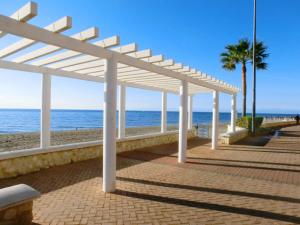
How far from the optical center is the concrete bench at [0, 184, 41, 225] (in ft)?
11.1

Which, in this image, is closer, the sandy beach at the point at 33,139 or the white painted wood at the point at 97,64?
the white painted wood at the point at 97,64

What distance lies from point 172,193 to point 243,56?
21.8m

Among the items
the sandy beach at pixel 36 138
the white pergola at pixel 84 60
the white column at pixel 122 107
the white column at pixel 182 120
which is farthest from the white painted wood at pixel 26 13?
the sandy beach at pixel 36 138

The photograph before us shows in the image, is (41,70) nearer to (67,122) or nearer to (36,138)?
(36,138)

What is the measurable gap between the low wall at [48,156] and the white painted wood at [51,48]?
2530mm

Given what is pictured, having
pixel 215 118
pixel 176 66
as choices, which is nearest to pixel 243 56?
pixel 215 118

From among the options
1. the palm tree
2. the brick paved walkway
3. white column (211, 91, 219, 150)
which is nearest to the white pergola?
the brick paved walkway

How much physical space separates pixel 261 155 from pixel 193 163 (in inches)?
145

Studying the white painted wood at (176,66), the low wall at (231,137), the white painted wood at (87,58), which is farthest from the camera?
the low wall at (231,137)

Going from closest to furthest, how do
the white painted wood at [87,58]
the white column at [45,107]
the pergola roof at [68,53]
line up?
the pergola roof at [68,53] < the white painted wood at [87,58] < the white column at [45,107]

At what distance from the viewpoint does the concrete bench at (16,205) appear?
133 inches

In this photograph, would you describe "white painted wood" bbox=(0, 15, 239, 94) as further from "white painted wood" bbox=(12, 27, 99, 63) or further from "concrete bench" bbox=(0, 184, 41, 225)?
"concrete bench" bbox=(0, 184, 41, 225)

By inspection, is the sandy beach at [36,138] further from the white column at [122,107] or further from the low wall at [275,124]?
the low wall at [275,124]

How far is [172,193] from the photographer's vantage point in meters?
5.54
